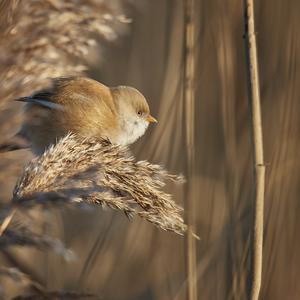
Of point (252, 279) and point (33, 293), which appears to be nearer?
point (33, 293)

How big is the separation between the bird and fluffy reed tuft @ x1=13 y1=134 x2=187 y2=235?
31.8 inches

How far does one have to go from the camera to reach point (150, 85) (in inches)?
118

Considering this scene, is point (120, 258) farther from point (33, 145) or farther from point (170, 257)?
point (33, 145)

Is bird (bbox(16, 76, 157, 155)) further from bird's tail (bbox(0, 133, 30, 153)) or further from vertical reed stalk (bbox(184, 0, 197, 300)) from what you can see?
vertical reed stalk (bbox(184, 0, 197, 300))

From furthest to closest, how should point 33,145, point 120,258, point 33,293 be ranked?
point 120,258 → point 33,145 → point 33,293

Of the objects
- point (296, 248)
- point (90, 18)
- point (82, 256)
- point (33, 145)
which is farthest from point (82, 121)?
point (296, 248)

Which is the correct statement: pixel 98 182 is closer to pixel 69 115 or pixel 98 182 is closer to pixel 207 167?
pixel 69 115

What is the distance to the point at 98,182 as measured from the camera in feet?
4.80

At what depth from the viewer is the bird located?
2.37 m

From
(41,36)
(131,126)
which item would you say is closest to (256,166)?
(41,36)

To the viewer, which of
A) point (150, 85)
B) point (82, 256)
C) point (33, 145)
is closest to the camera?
point (33, 145)

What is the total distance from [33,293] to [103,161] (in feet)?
1.23

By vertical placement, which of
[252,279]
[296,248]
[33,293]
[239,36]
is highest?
[239,36]

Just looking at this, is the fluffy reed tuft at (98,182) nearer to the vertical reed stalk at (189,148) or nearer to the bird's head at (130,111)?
the vertical reed stalk at (189,148)
